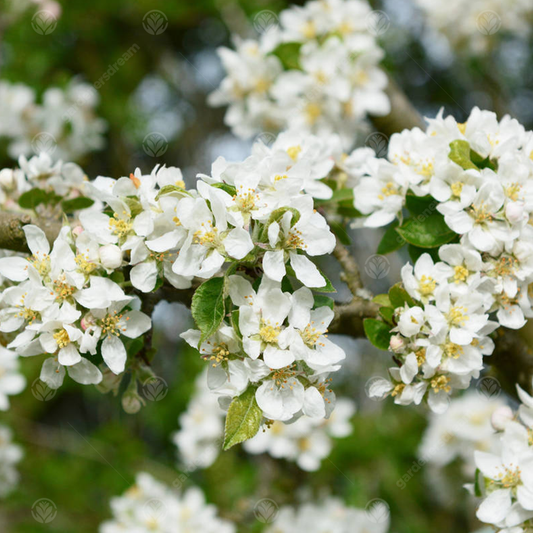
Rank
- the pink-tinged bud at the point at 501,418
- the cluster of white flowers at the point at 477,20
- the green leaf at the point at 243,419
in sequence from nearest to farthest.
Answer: the green leaf at the point at 243,419, the pink-tinged bud at the point at 501,418, the cluster of white flowers at the point at 477,20

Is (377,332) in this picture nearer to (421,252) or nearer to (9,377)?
(421,252)

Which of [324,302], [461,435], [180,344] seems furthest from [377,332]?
[180,344]

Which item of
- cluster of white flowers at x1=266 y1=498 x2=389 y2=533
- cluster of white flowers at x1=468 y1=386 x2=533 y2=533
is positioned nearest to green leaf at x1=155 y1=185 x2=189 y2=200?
cluster of white flowers at x1=468 y1=386 x2=533 y2=533

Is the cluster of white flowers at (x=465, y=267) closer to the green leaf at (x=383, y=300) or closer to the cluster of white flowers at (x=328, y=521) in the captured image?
the green leaf at (x=383, y=300)

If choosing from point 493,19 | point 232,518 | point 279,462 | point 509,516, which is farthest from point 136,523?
point 493,19

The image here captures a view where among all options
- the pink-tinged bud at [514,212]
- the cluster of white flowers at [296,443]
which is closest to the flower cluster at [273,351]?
the pink-tinged bud at [514,212]

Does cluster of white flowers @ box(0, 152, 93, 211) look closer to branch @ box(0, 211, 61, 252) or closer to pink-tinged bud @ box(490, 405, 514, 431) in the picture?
branch @ box(0, 211, 61, 252)
